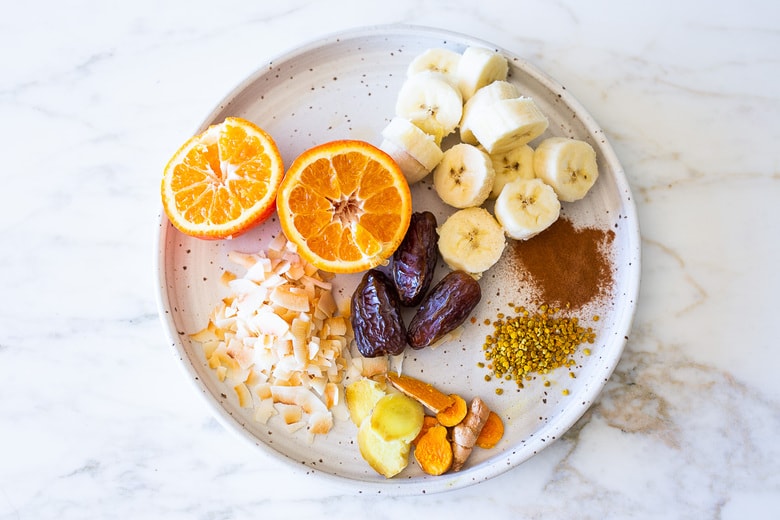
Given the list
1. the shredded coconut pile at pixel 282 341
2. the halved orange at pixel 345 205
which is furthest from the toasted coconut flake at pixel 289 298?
the halved orange at pixel 345 205

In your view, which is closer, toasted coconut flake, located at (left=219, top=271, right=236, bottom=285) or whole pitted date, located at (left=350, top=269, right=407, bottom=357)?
whole pitted date, located at (left=350, top=269, right=407, bottom=357)

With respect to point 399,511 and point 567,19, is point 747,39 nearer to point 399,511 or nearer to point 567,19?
point 567,19

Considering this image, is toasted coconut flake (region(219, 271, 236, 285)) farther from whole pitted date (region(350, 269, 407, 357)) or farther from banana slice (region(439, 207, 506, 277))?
banana slice (region(439, 207, 506, 277))

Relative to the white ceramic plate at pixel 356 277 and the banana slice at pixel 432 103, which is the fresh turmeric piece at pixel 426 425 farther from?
the banana slice at pixel 432 103

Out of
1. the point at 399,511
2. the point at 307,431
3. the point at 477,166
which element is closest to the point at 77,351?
the point at 307,431

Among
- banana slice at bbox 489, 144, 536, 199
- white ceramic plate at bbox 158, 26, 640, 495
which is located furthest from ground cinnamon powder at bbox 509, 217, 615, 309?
banana slice at bbox 489, 144, 536, 199
